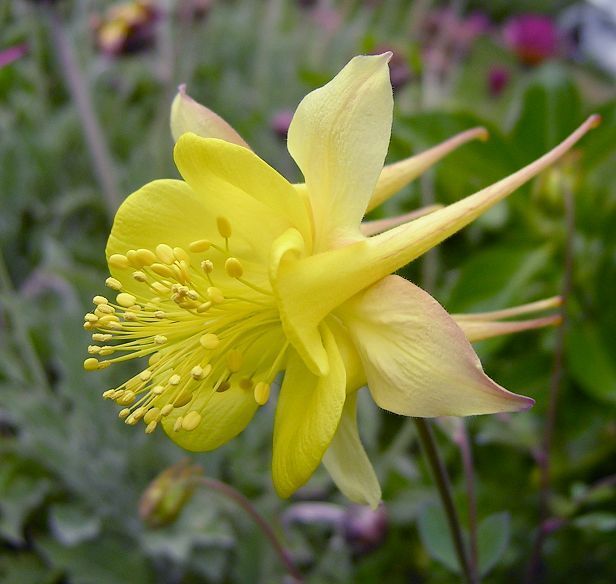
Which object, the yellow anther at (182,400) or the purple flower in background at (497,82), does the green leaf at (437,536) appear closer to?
the yellow anther at (182,400)

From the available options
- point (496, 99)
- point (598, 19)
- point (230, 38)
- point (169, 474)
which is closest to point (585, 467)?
point (169, 474)

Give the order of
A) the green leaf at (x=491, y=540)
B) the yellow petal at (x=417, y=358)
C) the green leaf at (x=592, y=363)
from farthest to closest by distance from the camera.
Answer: the green leaf at (x=592, y=363), the green leaf at (x=491, y=540), the yellow petal at (x=417, y=358)

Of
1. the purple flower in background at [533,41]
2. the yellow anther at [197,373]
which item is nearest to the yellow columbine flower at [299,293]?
the yellow anther at [197,373]

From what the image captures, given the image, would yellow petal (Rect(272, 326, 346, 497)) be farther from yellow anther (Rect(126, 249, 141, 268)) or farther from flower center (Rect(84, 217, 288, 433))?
yellow anther (Rect(126, 249, 141, 268))

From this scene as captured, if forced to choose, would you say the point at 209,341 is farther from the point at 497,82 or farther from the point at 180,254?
the point at 497,82

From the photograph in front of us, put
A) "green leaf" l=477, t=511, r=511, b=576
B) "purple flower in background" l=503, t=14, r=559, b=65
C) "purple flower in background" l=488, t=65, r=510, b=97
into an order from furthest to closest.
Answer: "purple flower in background" l=488, t=65, r=510, b=97
"purple flower in background" l=503, t=14, r=559, b=65
"green leaf" l=477, t=511, r=511, b=576

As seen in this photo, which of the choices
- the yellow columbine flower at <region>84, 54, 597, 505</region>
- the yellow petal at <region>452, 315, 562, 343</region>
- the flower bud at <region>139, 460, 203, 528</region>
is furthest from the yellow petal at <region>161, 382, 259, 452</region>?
the flower bud at <region>139, 460, 203, 528</region>
